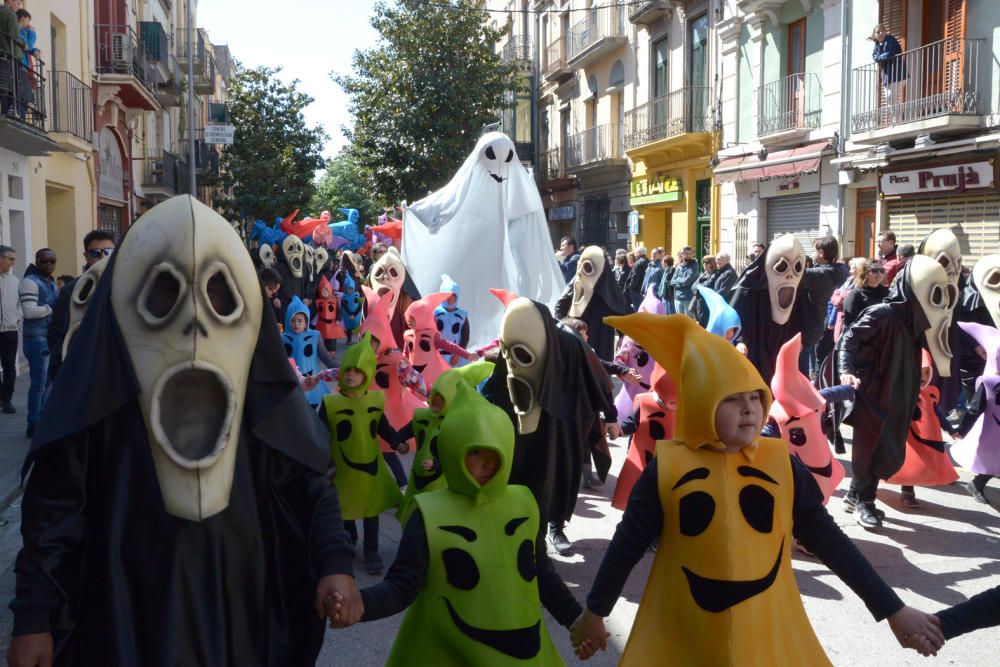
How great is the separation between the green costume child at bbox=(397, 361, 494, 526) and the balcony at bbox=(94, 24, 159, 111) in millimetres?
19393

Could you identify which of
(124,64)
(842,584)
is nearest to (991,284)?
(842,584)

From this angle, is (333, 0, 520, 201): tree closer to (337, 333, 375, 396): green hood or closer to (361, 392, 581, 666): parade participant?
(337, 333, 375, 396): green hood

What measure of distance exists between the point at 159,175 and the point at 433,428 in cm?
2692

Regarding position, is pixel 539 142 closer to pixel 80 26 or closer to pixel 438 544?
pixel 80 26

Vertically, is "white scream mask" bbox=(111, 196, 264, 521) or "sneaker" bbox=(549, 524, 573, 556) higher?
"white scream mask" bbox=(111, 196, 264, 521)

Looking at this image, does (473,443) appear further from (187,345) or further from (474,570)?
(187,345)

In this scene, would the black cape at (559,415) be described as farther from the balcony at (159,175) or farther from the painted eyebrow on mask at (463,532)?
the balcony at (159,175)

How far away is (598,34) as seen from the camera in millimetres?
30453

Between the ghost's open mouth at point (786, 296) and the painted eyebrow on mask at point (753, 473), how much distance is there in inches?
215

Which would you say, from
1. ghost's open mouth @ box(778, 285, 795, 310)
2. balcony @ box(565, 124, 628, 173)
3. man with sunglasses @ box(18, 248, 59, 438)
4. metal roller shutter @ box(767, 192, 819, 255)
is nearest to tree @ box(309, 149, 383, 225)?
balcony @ box(565, 124, 628, 173)

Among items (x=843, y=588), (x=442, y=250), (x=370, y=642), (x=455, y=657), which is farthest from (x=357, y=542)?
(x=442, y=250)

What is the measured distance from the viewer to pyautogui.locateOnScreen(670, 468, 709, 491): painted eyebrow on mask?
298 centimetres

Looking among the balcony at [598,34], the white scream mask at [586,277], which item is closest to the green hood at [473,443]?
the white scream mask at [586,277]

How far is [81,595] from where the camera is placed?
2523 mm
